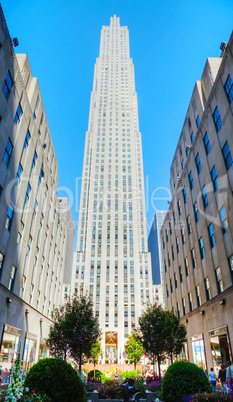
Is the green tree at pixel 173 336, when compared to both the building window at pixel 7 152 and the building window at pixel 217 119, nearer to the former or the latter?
the building window at pixel 217 119

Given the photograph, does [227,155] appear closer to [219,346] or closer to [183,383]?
→ [219,346]

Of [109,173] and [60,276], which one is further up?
[109,173]

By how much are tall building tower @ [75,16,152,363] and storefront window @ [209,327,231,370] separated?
222 feet

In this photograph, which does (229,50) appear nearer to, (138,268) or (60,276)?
(60,276)

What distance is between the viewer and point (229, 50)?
20797 millimetres

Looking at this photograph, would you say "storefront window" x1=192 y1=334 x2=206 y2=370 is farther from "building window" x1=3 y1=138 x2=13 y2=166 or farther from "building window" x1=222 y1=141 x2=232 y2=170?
"building window" x1=3 y1=138 x2=13 y2=166

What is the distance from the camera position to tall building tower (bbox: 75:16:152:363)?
311 feet

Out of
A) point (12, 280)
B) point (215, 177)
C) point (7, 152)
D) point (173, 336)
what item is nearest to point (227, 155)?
point (215, 177)

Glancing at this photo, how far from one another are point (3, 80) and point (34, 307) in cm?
2384

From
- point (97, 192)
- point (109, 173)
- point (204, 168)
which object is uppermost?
point (109, 173)

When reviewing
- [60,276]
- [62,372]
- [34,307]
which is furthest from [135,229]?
[62,372]

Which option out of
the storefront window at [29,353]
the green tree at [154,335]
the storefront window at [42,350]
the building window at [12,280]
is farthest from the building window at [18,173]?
the storefront window at [42,350]

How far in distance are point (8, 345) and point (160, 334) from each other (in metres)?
13.6

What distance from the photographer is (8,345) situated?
2241cm
